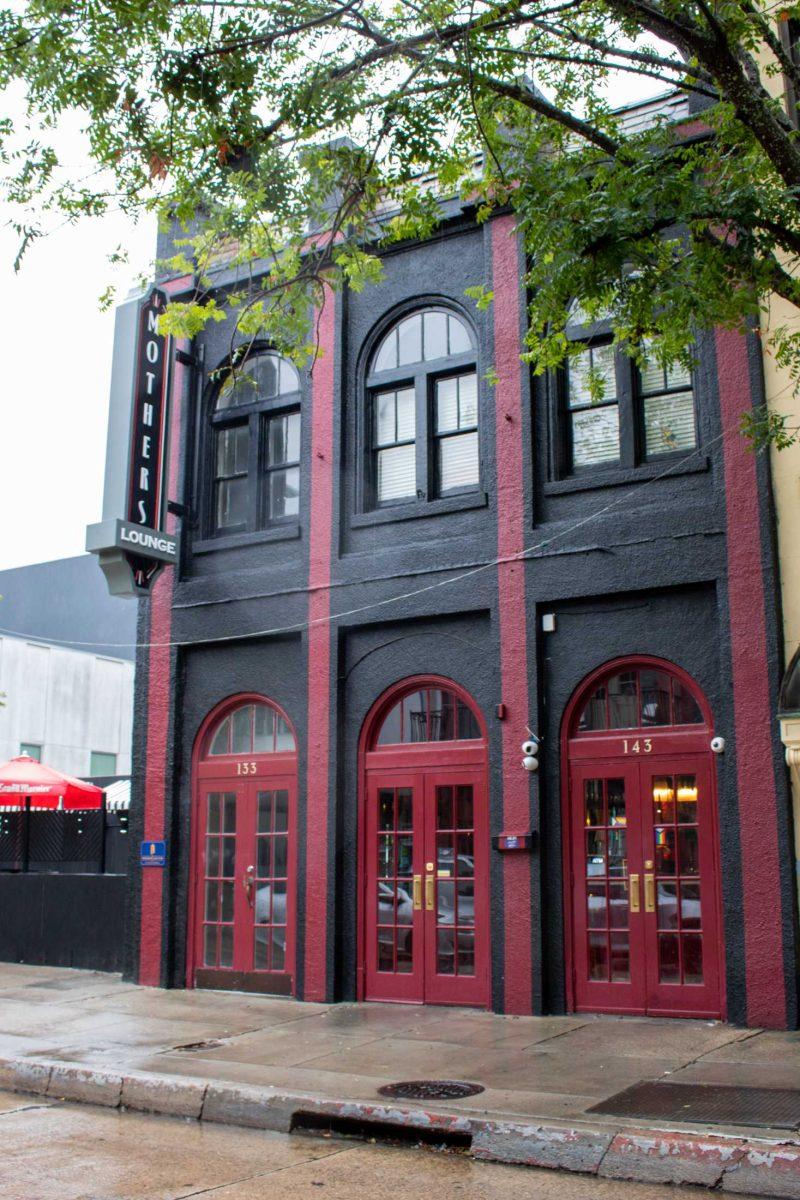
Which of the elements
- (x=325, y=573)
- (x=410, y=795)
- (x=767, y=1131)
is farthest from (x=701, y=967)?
(x=325, y=573)

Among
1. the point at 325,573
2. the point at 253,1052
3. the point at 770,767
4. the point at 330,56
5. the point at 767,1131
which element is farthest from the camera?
the point at 325,573

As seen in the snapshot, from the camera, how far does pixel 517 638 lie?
12.8 metres

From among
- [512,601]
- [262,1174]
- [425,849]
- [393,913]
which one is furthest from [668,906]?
[262,1174]

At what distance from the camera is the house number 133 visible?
12.1 m

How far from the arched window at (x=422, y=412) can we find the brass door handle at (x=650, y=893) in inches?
182

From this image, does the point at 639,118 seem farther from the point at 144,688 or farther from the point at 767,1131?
the point at 767,1131

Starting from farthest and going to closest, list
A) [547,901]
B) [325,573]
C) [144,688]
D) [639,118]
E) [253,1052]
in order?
[144,688] → [325,573] → [639,118] → [547,901] → [253,1052]

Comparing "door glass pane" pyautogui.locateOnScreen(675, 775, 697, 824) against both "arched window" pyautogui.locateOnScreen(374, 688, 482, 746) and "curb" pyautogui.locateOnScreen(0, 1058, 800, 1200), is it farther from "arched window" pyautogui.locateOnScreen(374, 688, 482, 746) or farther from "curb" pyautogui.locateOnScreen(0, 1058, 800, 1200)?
"curb" pyautogui.locateOnScreen(0, 1058, 800, 1200)

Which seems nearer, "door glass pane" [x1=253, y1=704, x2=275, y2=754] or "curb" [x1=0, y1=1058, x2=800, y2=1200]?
"curb" [x1=0, y1=1058, x2=800, y2=1200]

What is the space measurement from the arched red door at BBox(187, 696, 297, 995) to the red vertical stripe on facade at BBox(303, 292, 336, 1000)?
428 mm

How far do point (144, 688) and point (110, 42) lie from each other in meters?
8.50

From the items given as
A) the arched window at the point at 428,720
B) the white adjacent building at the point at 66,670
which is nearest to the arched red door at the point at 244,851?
the arched window at the point at 428,720

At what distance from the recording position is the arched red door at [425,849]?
12836mm

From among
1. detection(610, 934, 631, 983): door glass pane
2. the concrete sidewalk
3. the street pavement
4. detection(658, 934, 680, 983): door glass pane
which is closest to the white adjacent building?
the concrete sidewalk
